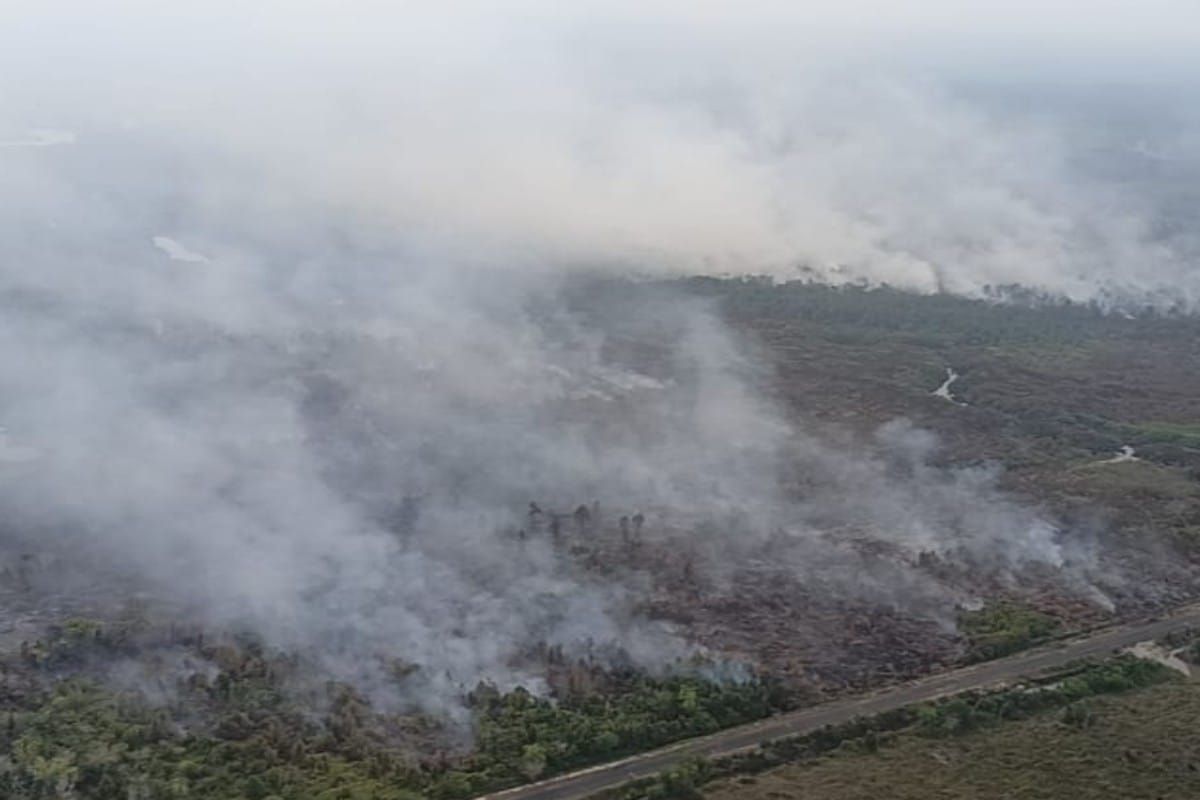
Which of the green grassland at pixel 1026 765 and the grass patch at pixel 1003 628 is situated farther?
the grass patch at pixel 1003 628

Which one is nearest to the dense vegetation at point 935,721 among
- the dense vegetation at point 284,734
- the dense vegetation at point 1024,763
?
the dense vegetation at point 1024,763

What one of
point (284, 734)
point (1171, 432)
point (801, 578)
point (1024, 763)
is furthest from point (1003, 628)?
point (1171, 432)

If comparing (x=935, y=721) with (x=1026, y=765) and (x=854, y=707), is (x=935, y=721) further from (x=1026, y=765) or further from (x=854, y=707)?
(x=1026, y=765)

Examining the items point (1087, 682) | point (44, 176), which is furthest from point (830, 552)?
point (44, 176)

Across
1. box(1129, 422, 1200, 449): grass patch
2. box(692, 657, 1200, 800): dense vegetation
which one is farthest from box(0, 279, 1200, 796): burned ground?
box(692, 657, 1200, 800): dense vegetation

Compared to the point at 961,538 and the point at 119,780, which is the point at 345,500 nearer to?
the point at 119,780

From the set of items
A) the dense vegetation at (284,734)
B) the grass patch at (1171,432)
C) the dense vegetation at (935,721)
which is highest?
the grass patch at (1171,432)

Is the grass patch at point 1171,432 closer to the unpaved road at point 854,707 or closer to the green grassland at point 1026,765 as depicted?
the unpaved road at point 854,707

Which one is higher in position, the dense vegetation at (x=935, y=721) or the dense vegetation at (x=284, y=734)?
the dense vegetation at (x=935, y=721)
